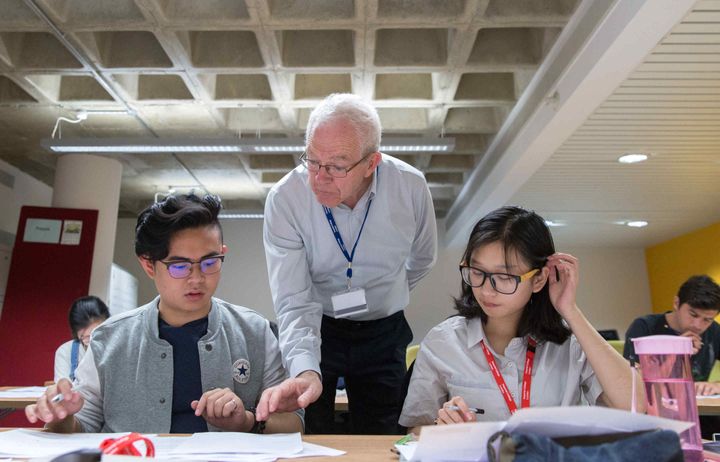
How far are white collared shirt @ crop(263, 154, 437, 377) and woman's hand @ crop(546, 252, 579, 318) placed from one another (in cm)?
56

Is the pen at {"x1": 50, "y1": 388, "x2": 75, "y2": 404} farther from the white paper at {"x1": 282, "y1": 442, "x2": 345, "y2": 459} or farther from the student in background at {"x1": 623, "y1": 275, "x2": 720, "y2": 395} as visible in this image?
the student in background at {"x1": 623, "y1": 275, "x2": 720, "y2": 395}

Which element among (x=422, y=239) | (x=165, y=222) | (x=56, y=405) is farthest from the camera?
(x=422, y=239)

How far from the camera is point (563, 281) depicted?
4.90 ft

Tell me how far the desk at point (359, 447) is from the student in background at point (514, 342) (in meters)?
0.32

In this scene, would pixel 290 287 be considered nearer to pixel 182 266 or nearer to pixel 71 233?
pixel 182 266

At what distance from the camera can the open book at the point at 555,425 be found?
69cm

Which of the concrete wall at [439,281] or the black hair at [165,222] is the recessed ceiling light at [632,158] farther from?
the black hair at [165,222]

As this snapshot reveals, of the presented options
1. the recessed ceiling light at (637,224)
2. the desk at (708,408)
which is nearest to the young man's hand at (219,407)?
the desk at (708,408)

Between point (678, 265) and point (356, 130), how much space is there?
8399mm

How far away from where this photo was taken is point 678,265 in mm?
8562

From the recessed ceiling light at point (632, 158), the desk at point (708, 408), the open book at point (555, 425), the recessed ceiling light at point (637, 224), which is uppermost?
the recessed ceiling light at point (632, 158)

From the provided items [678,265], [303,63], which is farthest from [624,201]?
[303,63]

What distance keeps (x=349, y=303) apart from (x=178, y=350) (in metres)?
0.55

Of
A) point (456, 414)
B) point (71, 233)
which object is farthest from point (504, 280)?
point (71, 233)
